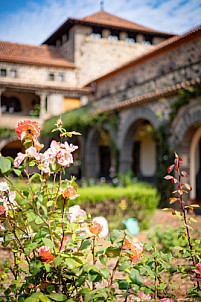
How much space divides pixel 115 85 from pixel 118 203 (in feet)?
37.7

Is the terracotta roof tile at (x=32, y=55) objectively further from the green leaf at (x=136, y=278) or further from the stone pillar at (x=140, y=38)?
the green leaf at (x=136, y=278)

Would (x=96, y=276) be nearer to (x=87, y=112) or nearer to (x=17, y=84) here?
(x=87, y=112)

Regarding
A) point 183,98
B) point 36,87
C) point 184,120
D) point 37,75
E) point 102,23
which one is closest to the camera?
point 183,98

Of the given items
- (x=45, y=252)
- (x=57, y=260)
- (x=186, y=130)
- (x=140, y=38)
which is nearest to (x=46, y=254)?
(x=45, y=252)

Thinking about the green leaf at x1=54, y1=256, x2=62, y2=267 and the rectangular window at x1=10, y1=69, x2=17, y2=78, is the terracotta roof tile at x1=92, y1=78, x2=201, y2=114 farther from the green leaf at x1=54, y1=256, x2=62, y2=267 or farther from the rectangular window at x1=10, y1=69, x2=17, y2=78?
the rectangular window at x1=10, y1=69, x2=17, y2=78

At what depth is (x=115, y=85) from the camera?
17203mm

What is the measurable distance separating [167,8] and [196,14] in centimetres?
47

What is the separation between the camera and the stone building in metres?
9.87

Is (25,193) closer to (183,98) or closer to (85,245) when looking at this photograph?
(85,245)

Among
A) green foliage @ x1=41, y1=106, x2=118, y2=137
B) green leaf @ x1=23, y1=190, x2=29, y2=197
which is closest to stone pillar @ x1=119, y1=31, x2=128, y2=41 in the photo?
green foliage @ x1=41, y1=106, x2=118, y2=137

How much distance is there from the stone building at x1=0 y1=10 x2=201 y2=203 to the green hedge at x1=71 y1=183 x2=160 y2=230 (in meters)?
2.91

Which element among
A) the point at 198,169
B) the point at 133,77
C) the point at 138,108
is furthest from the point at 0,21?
the point at 133,77

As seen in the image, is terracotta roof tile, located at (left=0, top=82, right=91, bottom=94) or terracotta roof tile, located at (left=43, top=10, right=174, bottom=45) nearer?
terracotta roof tile, located at (left=0, top=82, right=91, bottom=94)

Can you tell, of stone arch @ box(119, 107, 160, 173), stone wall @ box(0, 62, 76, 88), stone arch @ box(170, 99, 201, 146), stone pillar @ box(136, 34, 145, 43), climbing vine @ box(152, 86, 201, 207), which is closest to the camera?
stone arch @ box(170, 99, 201, 146)
